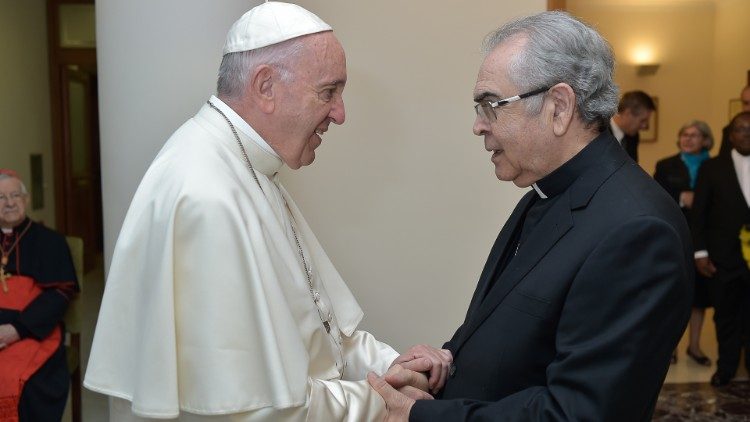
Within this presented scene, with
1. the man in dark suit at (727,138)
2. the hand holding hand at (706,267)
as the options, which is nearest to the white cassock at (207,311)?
the hand holding hand at (706,267)

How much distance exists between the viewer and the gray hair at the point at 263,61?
6.39 feet

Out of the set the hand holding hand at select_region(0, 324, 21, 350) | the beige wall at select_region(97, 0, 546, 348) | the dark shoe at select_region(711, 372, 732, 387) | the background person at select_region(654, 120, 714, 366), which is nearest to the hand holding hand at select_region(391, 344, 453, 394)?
the beige wall at select_region(97, 0, 546, 348)

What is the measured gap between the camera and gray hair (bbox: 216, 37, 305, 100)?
6.39ft

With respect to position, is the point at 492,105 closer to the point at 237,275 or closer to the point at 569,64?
the point at 569,64

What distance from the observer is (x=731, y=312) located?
19.0ft

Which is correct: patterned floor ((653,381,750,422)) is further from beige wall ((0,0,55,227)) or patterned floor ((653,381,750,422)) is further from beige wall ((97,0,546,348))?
beige wall ((0,0,55,227))

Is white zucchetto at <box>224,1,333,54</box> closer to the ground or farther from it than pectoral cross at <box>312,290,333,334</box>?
farther from it

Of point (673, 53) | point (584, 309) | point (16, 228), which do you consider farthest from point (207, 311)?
point (673, 53)

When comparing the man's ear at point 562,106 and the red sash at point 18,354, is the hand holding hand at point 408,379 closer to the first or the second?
the man's ear at point 562,106

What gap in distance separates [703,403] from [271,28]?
438 centimetres

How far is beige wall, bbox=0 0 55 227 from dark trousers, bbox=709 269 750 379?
20.3 ft

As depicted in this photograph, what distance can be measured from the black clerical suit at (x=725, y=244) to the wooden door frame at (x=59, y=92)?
657cm

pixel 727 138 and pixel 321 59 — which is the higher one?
pixel 321 59

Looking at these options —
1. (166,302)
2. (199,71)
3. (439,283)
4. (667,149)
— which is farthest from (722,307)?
(166,302)
